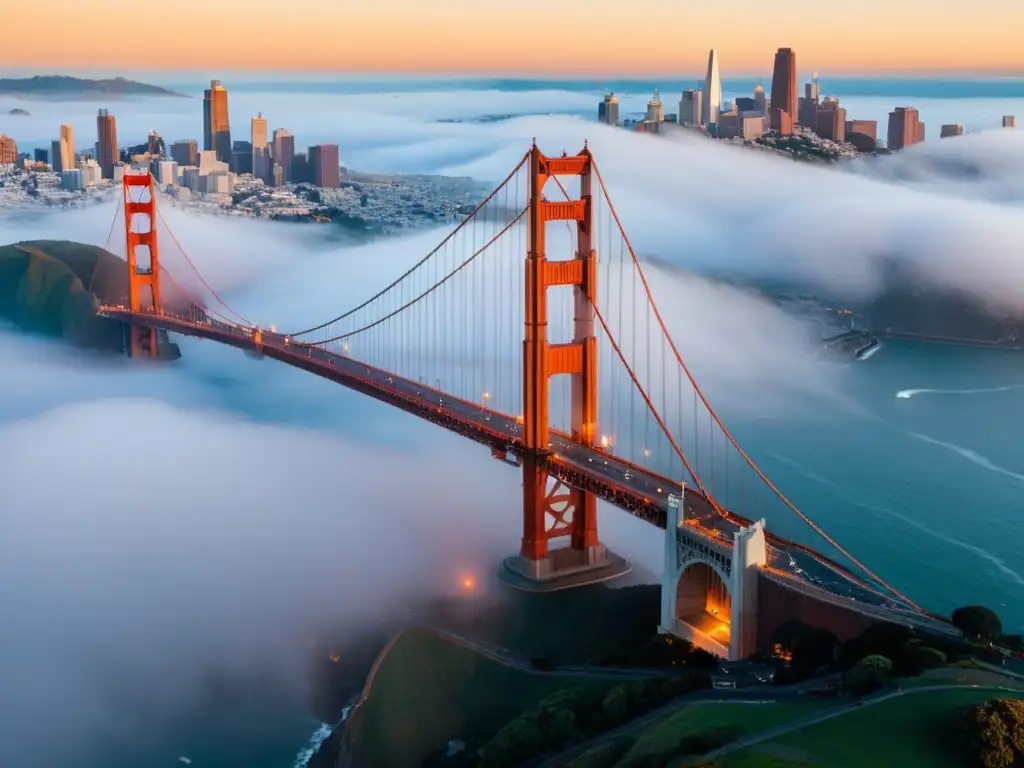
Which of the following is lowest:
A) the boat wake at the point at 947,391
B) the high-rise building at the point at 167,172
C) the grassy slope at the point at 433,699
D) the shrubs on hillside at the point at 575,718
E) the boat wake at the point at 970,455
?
the boat wake at the point at 947,391

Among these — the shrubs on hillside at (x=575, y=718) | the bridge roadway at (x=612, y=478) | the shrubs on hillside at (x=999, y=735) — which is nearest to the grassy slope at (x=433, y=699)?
the shrubs on hillside at (x=575, y=718)

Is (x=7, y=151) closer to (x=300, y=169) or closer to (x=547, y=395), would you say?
(x=300, y=169)

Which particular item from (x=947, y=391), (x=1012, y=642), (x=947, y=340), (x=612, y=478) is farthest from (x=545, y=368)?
(x=947, y=340)

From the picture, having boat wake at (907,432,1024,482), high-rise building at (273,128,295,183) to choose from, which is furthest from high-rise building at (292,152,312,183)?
boat wake at (907,432,1024,482)

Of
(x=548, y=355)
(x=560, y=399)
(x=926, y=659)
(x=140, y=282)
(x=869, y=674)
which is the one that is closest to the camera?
(x=869, y=674)

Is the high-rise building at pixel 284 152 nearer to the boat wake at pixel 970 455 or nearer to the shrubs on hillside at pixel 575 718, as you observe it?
the boat wake at pixel 970 455

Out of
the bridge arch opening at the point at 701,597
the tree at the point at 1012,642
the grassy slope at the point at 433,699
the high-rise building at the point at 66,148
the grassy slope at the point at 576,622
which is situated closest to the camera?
the tree at the point at 1012,642

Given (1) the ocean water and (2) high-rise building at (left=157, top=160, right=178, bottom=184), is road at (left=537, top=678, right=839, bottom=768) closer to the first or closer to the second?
(1) the ocean water

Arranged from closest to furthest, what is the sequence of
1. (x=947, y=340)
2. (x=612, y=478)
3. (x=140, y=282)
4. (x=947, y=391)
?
1. (x=612, y=478)
2. (x=947, y=391)
3. (x=140, y=282)
4. (x=947, y=340)
